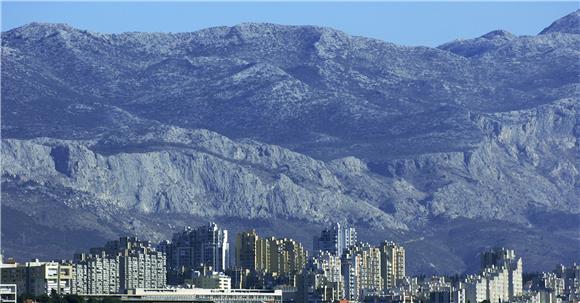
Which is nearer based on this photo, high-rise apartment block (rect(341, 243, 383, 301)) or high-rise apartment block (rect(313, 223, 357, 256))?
high-rise apartment block (rect(341, 243, 383, 301))

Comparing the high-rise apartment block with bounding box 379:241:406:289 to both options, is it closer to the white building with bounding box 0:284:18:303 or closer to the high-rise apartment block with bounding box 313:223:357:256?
the high-rise apartment block with bounding box 313:223:357:256

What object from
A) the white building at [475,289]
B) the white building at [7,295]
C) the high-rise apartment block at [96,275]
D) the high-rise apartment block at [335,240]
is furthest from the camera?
the high-rise apartment block at [335,240]

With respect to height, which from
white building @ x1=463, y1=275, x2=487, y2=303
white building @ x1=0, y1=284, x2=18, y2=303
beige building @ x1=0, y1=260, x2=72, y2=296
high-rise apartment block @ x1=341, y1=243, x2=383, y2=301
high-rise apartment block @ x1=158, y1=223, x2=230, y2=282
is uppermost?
high-rise apartment block @ x1=158, y1=223, x2=230, y2=282

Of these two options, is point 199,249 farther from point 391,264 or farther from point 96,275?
point 96,275

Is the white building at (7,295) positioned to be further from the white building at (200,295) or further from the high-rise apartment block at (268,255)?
the high-rise apartment block at (268,255)

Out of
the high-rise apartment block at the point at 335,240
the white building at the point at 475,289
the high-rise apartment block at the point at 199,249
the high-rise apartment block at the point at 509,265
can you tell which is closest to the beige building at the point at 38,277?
the white building at the point at 475,289

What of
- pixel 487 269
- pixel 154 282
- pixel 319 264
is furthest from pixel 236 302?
pixel 487 269

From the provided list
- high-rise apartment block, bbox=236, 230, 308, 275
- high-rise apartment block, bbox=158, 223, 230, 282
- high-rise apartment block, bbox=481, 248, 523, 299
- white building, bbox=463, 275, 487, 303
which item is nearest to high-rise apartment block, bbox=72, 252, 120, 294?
white building, bbox=463, 275, 487, 303
